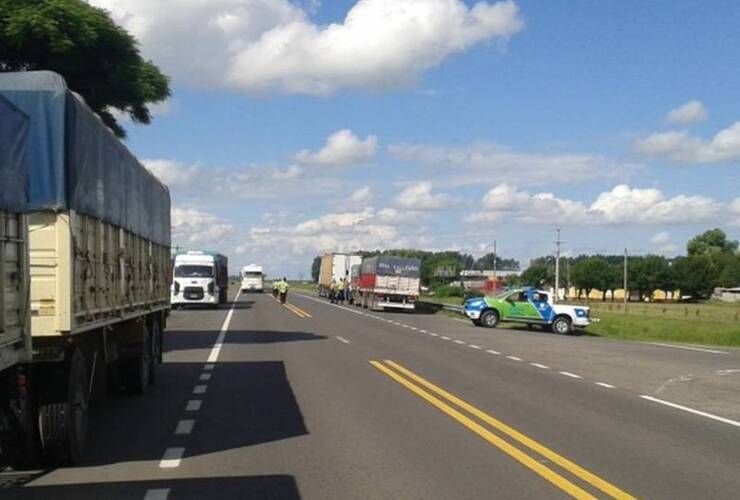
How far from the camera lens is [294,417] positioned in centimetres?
1257

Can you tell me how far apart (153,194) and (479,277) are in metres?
159

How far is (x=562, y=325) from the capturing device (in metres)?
40.1

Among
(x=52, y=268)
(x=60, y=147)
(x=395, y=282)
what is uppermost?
(x=60, y=147)

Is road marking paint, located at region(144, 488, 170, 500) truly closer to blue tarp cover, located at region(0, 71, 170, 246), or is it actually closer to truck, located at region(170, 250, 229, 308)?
blue tarp cover, located at region(0, 71, 170, 246)

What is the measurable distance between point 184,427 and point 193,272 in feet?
137

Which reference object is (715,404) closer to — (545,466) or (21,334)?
(545,466)

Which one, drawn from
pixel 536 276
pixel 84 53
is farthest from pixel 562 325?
pixel 536 276

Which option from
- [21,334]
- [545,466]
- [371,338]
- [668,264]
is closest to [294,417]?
[545,466]

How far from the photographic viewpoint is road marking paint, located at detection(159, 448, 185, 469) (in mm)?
9398

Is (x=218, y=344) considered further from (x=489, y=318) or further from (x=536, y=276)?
(x=536, y=276)

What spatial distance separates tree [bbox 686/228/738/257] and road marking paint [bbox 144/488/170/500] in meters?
178

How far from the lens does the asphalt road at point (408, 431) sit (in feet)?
27.9

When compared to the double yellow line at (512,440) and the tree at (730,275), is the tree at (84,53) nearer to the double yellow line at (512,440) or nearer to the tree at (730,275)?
the double yellow line at (512,440)

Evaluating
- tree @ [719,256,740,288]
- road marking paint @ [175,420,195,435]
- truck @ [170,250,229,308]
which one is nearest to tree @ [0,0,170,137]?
road marking paint @ [175,420,195,435]
